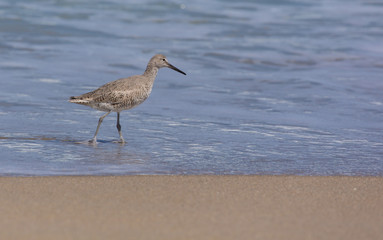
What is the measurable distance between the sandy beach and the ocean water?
0.49 metres

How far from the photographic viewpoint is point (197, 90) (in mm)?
11773

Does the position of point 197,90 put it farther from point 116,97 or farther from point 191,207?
point 191,207

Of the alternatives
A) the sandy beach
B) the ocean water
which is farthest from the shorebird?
the sandy beach

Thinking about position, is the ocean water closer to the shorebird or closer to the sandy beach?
the shorebird

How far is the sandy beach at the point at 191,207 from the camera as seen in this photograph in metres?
5.29

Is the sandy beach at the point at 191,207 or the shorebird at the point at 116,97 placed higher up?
the shorebird at the point at 116,97

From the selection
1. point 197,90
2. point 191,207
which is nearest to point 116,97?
point 197,90

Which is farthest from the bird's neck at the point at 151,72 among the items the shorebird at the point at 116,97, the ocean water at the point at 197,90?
the ocean water at the point at 197,90

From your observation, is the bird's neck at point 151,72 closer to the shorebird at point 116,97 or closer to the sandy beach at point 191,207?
the shorebird at point 116,97

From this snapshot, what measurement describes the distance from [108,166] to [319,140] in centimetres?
274

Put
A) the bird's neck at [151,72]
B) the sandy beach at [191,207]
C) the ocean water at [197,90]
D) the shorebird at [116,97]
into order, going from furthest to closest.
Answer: the bird's neck at [151,72] → the shorebird at [116,97] → the ocean water at [197,90] → the sandy beach at [191,207]

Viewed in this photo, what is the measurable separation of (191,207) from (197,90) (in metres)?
→ 6.03

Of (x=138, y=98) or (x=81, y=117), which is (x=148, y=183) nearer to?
(x=138, y=98)

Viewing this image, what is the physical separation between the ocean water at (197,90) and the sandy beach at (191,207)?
49 cm
